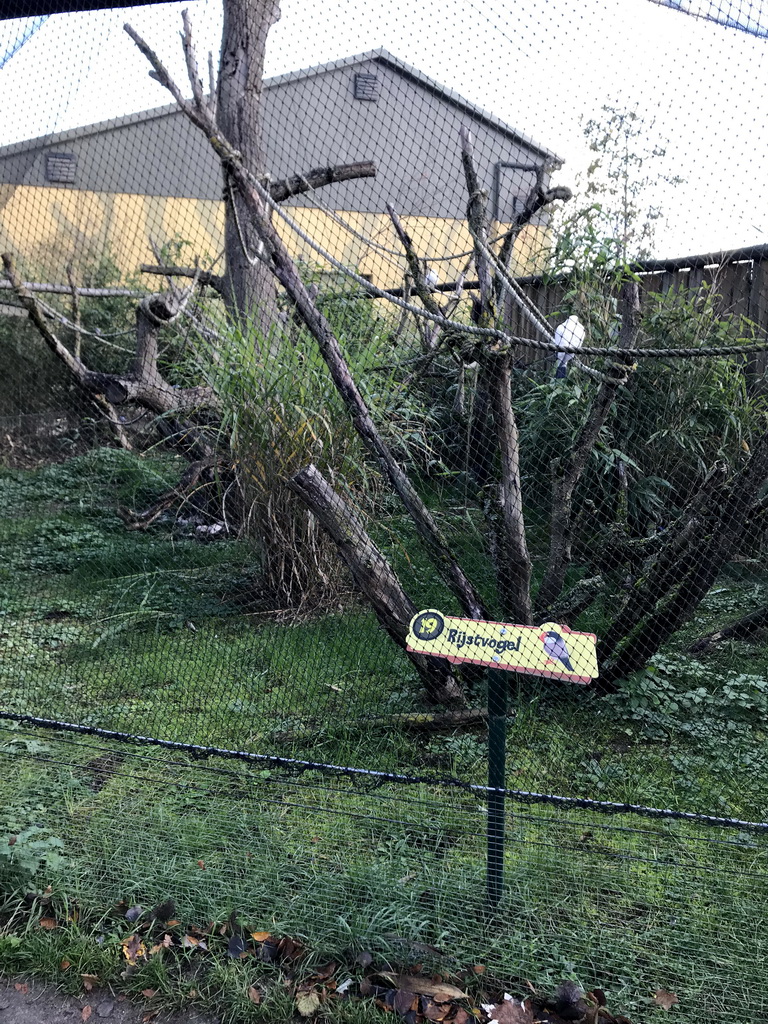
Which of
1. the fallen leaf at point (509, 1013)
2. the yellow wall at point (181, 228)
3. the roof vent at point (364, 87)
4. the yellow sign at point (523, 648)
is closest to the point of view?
the fallen leaf at point (509, 1013)

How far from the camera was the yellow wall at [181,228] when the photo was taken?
3.63 m

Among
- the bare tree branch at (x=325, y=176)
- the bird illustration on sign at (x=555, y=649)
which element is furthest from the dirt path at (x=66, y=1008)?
the bare tree branch at (x=325, y=176)

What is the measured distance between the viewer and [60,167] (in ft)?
12.8

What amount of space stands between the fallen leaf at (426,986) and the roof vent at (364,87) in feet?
8.64

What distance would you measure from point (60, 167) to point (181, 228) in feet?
2.63

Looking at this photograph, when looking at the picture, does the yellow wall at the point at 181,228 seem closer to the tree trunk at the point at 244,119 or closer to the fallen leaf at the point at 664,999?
the tree trunk at the point at 244,119

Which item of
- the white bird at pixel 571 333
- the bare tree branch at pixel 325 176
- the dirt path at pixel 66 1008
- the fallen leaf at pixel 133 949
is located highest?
the bare tree branch at pixel 325 176

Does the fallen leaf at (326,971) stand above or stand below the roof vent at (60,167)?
below

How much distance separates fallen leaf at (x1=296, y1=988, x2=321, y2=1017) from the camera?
1.69 metres

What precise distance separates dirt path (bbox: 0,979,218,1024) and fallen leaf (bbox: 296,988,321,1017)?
175 millimetres

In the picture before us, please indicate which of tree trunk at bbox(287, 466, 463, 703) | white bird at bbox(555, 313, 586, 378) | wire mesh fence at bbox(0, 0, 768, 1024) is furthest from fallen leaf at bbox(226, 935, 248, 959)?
white bird at bbox(555, 313, 586, 378)

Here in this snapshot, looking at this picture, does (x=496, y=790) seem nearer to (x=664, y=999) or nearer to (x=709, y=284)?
(x=664, y=999)

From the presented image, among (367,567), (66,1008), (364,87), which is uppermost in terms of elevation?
(364,87)

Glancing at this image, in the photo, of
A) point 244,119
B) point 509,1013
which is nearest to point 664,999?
point 509,1013
